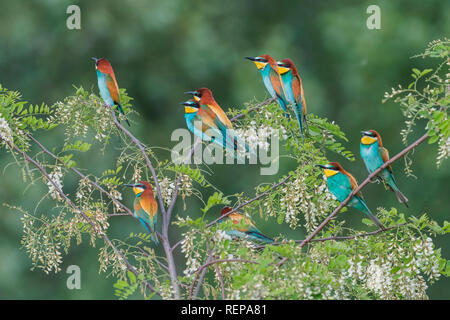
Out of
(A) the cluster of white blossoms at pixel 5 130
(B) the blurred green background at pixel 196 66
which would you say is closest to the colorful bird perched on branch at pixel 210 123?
(A) the cluster of white blossoms at pixel 5 130

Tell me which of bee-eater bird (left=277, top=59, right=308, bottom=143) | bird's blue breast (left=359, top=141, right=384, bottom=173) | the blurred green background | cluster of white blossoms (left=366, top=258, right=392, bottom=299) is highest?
the blurred green background

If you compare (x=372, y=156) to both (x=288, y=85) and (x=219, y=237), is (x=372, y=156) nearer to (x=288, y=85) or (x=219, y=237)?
(x=288, y=85)

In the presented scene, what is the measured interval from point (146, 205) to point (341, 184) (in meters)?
0.62

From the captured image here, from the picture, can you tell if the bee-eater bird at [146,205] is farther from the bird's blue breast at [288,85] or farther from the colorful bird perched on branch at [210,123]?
the bird's blue breast at [288,85]

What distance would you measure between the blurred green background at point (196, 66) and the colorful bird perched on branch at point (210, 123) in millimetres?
4495

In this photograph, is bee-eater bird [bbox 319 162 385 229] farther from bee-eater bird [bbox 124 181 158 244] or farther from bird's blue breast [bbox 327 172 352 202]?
bee-eater bird [bbox 124 181 158 244]

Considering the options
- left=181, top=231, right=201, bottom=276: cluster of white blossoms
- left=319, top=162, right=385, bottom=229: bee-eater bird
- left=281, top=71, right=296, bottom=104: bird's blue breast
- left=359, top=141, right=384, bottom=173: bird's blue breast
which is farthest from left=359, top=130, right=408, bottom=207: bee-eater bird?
left=181, top=231, right=201, bottom=276: cluster of white blossoms

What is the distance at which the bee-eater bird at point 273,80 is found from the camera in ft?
8.04

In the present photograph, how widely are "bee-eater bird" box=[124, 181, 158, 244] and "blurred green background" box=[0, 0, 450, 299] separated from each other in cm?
462

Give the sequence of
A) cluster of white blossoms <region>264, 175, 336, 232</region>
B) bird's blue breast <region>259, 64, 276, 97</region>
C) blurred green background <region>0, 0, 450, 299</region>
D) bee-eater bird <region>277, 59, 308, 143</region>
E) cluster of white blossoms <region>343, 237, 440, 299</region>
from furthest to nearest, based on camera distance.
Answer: blurred green background <region>0, 0, 450, 299</region> → bird's blue breast <region>259, 64, 276, 97</region> → bee-eater bird <region>277, 59, 308, 143</region> → cluster of white blossoms <region>264, 175, 336, 232</region> → cluster of white blossoms <region>343, 237, 440, 299</region>

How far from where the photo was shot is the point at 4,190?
6.41 m

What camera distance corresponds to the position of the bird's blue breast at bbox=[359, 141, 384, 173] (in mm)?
2391
